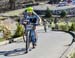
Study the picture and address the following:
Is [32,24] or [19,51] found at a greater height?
[32,24]

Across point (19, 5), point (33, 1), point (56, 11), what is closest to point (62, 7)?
point (56, 11)

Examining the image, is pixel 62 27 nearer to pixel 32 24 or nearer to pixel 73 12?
pixel 32 24

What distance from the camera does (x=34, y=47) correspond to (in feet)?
47.9

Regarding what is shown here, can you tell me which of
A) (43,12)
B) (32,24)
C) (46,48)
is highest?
(32,24)

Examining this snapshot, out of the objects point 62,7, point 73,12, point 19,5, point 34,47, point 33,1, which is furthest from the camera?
point 33,1

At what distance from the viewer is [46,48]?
15.0m

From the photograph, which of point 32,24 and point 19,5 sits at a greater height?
point 32,24

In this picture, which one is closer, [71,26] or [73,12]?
[71,26]

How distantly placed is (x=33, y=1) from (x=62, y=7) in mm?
22761

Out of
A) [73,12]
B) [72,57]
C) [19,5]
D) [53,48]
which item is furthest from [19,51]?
[19,5]

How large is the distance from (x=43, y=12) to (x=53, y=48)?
201ft

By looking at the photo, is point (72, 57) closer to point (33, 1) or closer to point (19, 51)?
point (19, 51)

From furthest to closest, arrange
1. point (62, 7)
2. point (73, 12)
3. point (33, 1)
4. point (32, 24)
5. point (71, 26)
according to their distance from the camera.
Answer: point (33, 1), point (62, 7), point (73, 12), point (71, 26), point (32, 24)

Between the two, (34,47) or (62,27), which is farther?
(62,27)
